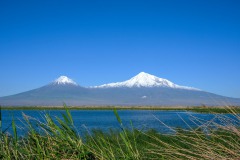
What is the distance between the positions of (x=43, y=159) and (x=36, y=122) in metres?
0.63

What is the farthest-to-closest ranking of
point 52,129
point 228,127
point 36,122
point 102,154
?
point 36,122 → point 52,129 → point 102,154 → point 228,127

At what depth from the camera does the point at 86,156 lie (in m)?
5.49

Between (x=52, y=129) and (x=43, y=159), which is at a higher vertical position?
(x=52, y=129)

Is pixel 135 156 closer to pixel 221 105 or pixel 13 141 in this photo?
pixel 221 105

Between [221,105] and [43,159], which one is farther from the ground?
[221,105]

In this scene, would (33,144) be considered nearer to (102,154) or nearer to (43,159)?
(43,159)

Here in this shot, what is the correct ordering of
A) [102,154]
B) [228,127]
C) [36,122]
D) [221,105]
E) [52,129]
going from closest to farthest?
[228,127] < [221,105] < [102,154] < [52,129] < [36,122]

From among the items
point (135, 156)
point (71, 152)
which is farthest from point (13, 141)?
point (135, 156)

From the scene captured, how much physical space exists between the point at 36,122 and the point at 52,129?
51 centimetres

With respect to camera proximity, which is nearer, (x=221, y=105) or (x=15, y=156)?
(x=221, y=105)

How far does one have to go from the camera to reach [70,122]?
18.0 ft

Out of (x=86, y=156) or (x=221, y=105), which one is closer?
(x=221, y=105)

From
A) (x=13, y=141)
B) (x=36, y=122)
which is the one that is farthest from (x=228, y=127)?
(x=13, y=141)

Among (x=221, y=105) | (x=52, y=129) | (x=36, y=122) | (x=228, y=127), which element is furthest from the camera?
(x=36, y=122)
